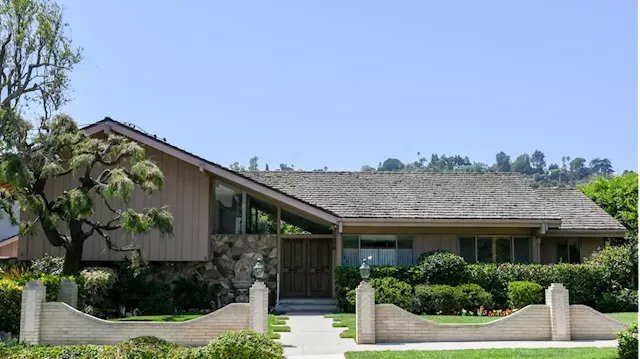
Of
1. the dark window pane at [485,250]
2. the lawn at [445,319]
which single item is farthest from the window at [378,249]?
the lawn at [445,319]

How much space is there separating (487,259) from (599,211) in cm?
559

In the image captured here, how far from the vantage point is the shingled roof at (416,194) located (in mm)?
20641

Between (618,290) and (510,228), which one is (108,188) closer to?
(510,228)

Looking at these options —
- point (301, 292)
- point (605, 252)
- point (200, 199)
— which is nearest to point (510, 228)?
point (605, 252)

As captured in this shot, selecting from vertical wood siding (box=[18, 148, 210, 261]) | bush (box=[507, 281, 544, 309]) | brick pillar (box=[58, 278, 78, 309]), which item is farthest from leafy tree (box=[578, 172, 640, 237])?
brick pillar (box=[58, 278, 78, 309])

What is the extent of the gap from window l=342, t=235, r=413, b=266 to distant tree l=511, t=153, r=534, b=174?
122107mm

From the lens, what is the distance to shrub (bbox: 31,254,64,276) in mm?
18250

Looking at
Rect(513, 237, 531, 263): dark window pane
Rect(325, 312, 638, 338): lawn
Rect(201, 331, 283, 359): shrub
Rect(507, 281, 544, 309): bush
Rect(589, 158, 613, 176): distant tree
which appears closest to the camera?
Rect(201, 331, 283, 359): shrub

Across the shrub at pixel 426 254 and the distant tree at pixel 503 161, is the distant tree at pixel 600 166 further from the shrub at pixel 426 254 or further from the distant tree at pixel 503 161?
the shrub at pixel 426 254

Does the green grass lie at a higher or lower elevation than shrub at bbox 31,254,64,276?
lower

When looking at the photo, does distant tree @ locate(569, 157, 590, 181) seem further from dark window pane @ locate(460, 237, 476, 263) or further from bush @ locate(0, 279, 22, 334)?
bush @ locate(0, 279, 22, 334)

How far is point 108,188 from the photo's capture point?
16.0 metres

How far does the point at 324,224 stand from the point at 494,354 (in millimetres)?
9583

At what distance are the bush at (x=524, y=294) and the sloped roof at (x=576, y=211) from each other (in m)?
4.29
